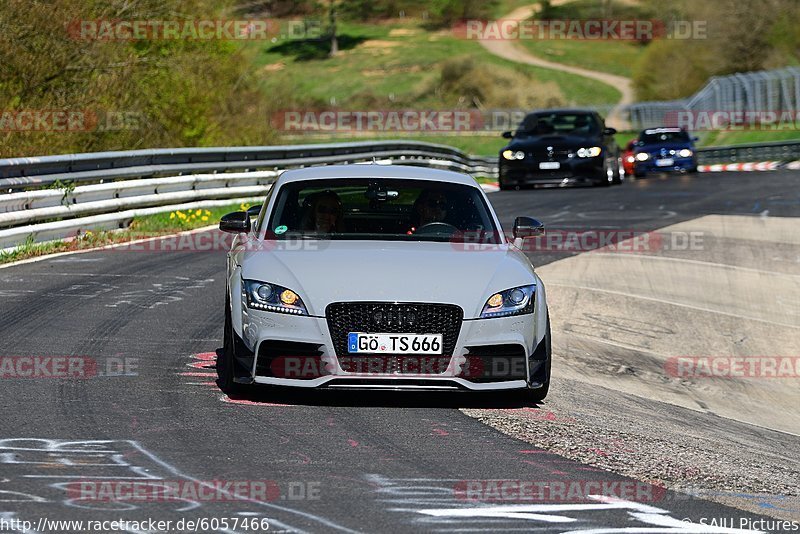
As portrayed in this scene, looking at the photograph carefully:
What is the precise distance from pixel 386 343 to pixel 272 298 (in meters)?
0.71

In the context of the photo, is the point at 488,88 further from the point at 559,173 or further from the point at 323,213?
the point at 323,213

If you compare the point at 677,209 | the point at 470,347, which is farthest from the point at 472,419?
the point at 677,209

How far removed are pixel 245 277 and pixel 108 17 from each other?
62.1 feet

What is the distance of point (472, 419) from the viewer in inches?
301

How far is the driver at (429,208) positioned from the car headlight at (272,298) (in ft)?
4.98

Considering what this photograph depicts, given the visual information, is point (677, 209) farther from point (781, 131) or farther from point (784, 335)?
point (781, 131)

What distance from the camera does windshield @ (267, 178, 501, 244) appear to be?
28.7ft

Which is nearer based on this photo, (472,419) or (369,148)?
(472,419)

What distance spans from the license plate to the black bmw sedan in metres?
20.2

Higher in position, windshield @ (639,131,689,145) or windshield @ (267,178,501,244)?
windshield @ (267,178,501,244)

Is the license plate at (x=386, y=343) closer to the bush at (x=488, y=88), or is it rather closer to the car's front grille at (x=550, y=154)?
the car's front grille at (x=550, y=154)

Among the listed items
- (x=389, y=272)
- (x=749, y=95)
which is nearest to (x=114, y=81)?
(x=389, y=272)

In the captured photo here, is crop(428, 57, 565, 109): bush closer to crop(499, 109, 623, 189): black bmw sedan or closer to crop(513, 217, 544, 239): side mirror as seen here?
crop(499, 109, 623, 189): black bmw sedan

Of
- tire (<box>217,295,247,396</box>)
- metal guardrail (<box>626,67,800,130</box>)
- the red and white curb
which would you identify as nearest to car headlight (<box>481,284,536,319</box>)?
tire (<box>217,295,247,396</box>)
